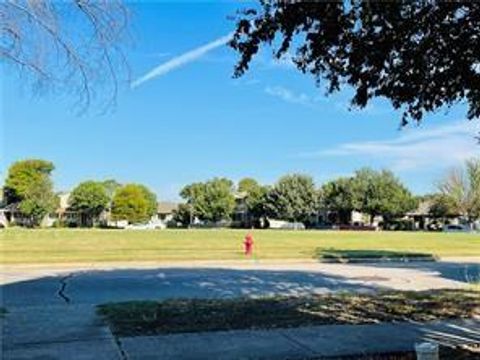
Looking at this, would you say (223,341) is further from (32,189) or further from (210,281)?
(32,189)

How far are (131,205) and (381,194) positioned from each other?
4148 centimetres

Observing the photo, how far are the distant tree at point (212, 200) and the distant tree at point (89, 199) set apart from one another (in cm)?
1477

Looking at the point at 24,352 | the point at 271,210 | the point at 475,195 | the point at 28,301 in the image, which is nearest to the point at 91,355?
the point at 24,352

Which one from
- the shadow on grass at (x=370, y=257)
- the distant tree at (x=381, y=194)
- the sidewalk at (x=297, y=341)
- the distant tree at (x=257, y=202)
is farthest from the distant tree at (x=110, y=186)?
the sidewalk at (x=297, y=341)

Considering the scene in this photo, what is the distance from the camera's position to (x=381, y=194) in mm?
106188

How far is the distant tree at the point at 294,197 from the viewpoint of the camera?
10850 centimetres

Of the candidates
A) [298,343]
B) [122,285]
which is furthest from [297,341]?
[122,285]

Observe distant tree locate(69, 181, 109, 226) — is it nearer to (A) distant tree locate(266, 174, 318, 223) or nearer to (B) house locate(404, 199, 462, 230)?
(A) distant tree locate(266, 174, 318, 223)

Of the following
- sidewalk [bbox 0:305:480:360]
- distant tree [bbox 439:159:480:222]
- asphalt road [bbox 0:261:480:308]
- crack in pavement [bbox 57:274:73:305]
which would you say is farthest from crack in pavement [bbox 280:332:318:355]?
distant tree [bbox 439:159:480:222]

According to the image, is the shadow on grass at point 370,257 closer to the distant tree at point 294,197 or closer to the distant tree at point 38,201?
the distant tree at point 294,197

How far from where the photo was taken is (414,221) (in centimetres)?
12600

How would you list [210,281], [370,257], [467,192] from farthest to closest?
[467,192] < [370,257] < [210,281]

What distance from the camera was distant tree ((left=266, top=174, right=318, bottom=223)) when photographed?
10850cm

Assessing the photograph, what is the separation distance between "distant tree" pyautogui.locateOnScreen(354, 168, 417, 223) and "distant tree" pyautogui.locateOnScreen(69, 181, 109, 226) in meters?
42.2
